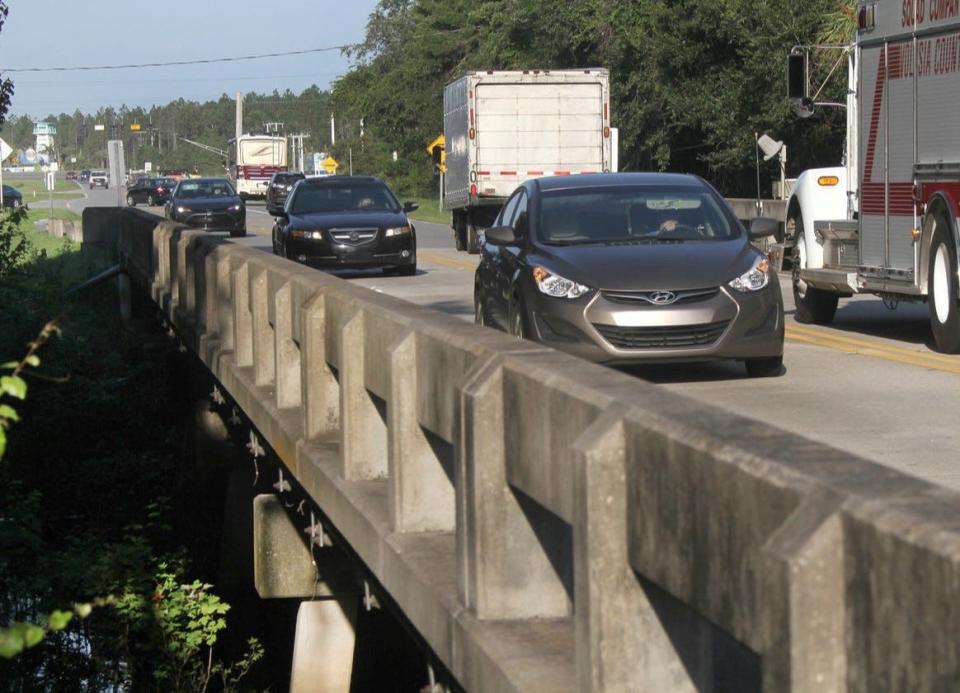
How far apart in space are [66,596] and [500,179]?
77.2 feet

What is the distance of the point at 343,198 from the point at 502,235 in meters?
16.1

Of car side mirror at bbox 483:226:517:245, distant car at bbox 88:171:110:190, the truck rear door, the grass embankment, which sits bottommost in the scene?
distant car at bbox 88:171:110:190

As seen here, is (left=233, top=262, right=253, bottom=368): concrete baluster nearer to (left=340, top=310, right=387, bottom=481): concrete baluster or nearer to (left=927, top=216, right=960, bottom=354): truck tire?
(left=340, top=310, right=387, bottom=481): concrete baluster

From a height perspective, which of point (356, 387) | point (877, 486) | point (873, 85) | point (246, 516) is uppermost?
point (873, 85)

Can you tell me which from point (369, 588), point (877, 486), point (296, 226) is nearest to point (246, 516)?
point (369, 588)

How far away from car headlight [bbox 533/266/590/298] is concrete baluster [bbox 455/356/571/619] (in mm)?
7632

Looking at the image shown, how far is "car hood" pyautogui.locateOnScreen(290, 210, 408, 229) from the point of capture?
28094 millimetres

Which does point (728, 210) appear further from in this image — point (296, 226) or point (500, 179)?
point (500, 179)

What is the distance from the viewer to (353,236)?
28172 mm

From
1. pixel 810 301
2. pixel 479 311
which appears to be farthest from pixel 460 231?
pixel 479 311

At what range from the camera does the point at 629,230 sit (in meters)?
13.9

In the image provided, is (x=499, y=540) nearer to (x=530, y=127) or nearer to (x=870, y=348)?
(x=870, y=348)

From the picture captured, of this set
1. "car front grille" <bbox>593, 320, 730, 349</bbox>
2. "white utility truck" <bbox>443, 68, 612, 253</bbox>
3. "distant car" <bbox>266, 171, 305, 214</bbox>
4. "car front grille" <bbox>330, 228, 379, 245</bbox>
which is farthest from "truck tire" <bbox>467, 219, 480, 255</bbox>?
"distant car" <bbox>266, 171, 305, 214</bbox>

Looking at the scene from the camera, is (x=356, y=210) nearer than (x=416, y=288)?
No
